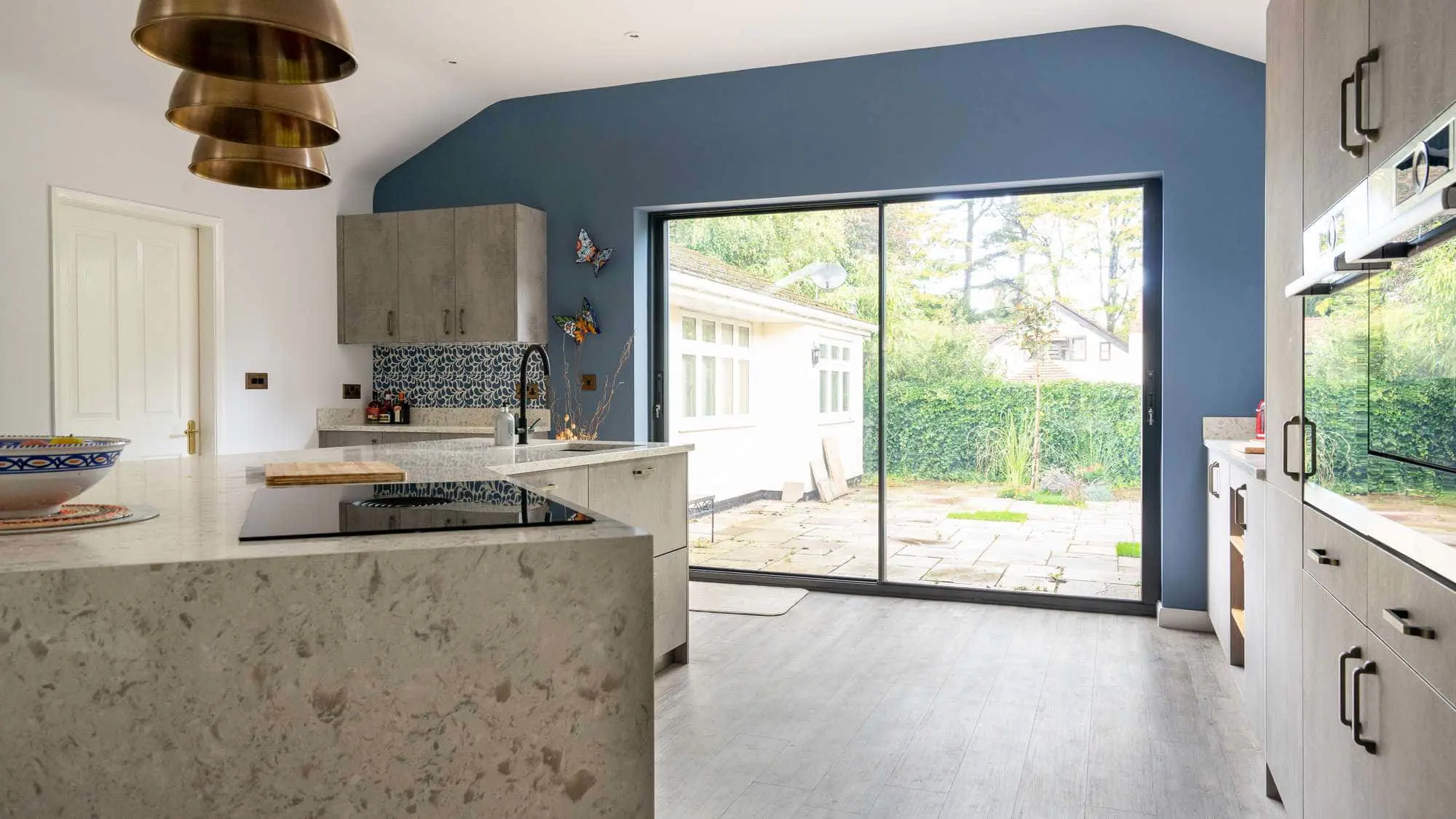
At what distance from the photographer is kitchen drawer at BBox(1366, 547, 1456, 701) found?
123 centimetres

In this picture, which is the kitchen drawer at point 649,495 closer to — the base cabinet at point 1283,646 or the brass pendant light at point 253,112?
the brass pendant light at point 253,112

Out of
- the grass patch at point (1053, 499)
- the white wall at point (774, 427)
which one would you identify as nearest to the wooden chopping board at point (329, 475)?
the white wall at point (774, 427)

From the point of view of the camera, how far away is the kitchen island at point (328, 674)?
1.10 meters

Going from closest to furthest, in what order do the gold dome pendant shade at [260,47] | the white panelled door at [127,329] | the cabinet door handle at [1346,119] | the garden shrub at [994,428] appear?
the cabinet door handle at [1346,119] → the gold dome pendant shade at [260,47] → the white panelled door at [127,329] → the garden shrub at [994,428]

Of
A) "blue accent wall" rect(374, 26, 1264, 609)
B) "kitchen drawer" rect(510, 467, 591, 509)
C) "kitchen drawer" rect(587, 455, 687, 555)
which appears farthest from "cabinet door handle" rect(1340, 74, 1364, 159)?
"blue accent wall" rect(374, 26, 1264, 609)

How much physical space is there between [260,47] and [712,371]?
12.9 ft

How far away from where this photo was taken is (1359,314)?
1712 mm

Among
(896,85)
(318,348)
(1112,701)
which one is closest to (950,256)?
(896,85)

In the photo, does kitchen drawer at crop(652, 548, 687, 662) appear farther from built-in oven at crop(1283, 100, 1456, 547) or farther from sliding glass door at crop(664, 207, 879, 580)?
built-in oven at crop(1283, 100, 1456, 547)

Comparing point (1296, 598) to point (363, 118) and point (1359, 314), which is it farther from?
point (363, 118)

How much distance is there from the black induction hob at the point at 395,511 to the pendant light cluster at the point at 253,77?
2.69ft

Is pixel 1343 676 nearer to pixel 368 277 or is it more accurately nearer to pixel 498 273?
pixel 498 273

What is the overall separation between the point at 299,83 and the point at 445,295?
12.7 ft

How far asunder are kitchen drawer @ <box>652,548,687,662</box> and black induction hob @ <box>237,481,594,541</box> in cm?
186
